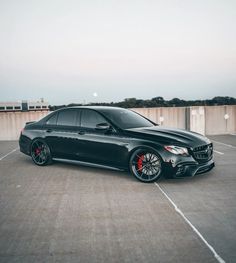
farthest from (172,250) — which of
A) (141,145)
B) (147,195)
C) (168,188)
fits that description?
(141,145)

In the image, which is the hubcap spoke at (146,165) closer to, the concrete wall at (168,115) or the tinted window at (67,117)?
the tinted window at (67,117)

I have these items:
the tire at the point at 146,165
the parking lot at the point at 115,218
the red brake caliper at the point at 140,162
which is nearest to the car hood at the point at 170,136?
the tire at the point at 146,165

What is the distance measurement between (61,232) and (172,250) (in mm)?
1417

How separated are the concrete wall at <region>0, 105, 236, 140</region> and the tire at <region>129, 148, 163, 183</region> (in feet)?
28.9

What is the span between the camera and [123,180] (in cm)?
690

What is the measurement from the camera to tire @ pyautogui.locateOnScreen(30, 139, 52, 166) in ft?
27.3

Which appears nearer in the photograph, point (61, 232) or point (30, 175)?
point (61, 232)

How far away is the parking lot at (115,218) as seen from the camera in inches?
145

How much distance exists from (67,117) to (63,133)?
422mm

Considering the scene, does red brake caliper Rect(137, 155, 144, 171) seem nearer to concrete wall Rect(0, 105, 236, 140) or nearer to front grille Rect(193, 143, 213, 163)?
front grille Rect(193, 143, 213, 163)

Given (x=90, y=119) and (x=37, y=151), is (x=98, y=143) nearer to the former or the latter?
(x=90, y=119)

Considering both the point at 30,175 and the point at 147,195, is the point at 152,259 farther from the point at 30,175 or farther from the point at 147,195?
the point at 30,175

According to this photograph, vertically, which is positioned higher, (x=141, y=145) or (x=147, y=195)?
(x=141, y=145)

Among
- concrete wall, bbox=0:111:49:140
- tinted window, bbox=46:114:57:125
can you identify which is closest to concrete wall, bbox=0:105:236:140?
concrete wall, bbox=0:111:49:140
